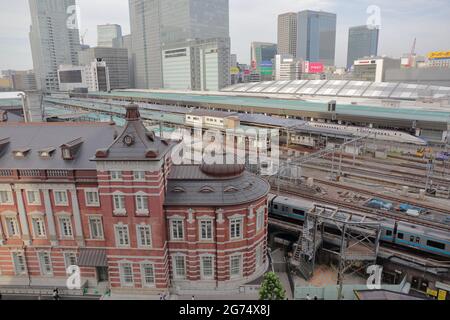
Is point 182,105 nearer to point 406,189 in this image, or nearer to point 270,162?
point 270,162

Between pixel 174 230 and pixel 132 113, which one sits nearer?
pixel 132 113

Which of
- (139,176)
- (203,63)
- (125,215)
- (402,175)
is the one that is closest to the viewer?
(139,176)

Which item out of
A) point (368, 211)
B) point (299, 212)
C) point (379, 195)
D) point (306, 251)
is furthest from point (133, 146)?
point (379, 195)

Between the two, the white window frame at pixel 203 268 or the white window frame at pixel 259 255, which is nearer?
the white window frame at pixel 203 268

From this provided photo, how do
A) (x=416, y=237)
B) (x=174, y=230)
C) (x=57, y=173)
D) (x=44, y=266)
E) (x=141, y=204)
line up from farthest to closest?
(x=416, y=237) → (x=44, y=266) → (x=57, y=173) → (x=174, y=230) → (x=141, y=204)

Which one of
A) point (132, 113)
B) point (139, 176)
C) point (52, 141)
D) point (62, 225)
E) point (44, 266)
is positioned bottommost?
point (44, 266)

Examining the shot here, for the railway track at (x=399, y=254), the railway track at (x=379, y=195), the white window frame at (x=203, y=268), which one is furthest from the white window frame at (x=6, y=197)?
the railway track at (x=379, y=195)

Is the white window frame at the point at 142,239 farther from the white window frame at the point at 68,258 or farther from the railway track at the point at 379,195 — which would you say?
the railway track at the point at 379,195

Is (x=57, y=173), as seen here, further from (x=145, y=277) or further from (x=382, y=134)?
(x=382, y=134)
